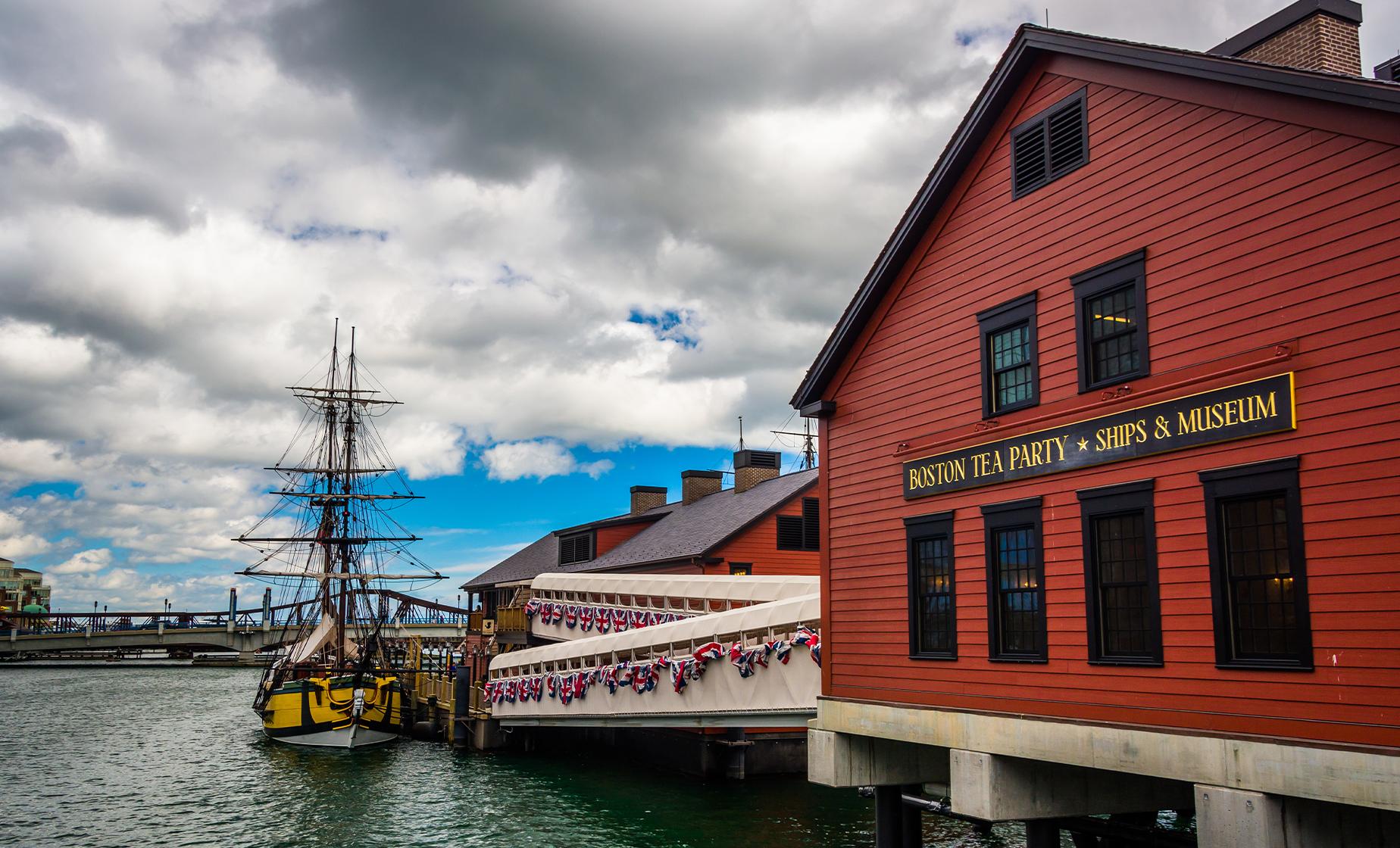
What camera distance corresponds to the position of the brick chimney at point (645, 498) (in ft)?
196

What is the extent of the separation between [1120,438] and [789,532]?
27.5 meters

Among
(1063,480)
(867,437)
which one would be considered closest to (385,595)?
(867,437)

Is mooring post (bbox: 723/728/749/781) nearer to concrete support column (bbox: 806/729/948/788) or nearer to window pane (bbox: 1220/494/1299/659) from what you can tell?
concrete support column (bbox: 806/729/948/788)

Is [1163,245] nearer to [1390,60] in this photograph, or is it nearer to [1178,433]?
[1178,433]

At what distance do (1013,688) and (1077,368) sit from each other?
166 inches

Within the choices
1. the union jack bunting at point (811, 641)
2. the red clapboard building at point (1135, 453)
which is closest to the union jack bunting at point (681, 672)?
the union jack bunting at point (811, 641)

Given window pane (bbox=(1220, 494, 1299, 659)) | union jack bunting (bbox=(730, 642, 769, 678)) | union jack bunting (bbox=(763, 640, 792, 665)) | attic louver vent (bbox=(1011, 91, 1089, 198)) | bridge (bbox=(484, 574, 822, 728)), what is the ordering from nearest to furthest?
window pane (bbox=(1220, 494, 1299, 659)) < attic louver vent (bbox=(1011, 91, 1089, 198)) < union jack bunting (bbox=(763, 640, 792, 665)) < bridge (bbox=(484, 574, 822, 728)) < union jack bunting (bbox=(730, 642, 769, 678))

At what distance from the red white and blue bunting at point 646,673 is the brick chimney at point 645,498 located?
22.3m

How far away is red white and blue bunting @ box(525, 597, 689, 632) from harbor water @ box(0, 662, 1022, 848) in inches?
180

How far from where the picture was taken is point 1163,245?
482 inches

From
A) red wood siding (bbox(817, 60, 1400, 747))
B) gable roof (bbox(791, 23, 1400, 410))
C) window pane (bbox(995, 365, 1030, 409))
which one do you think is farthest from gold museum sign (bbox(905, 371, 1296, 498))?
gable roof (bbox(791, 23, 1400, 410))

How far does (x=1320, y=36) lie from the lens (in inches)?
502

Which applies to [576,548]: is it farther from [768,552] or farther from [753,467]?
[768,552]

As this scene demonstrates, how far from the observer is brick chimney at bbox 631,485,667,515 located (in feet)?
196
